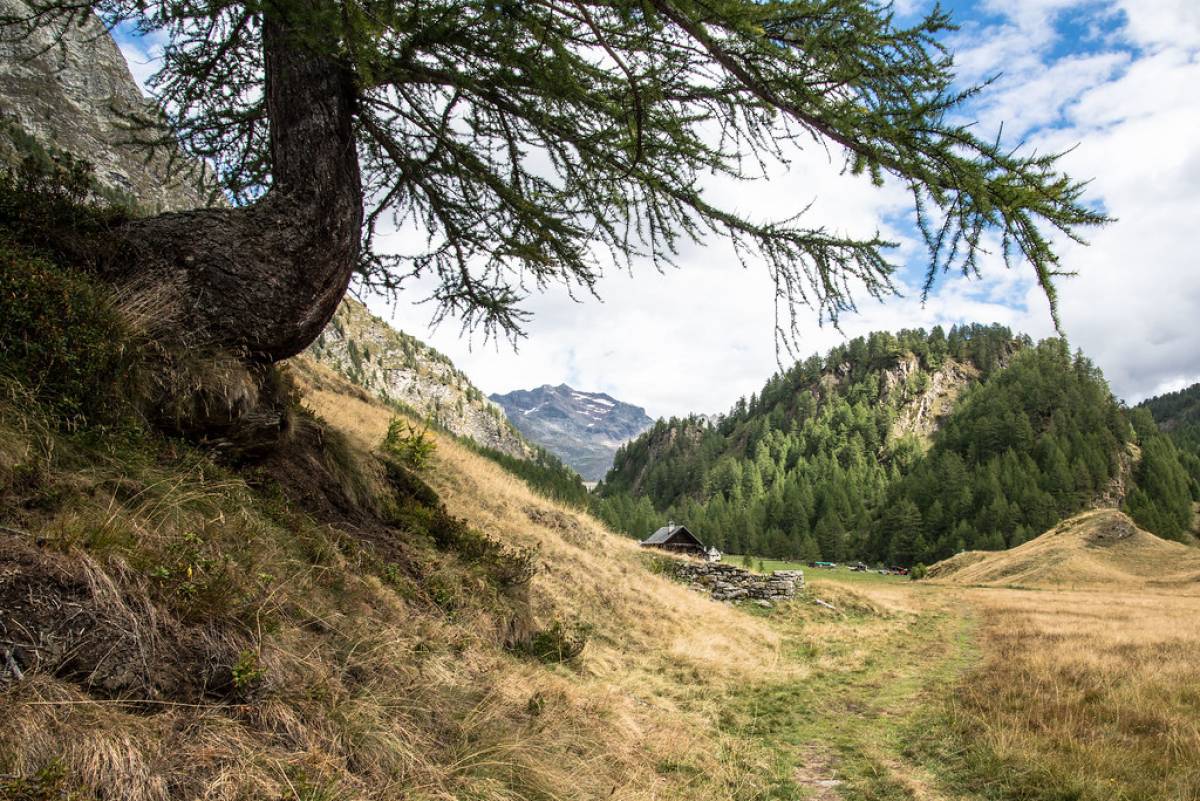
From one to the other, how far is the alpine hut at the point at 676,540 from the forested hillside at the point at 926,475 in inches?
1821

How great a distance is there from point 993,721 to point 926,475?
399 feet

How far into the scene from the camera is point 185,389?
14.7 feet

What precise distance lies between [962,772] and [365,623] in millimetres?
5441

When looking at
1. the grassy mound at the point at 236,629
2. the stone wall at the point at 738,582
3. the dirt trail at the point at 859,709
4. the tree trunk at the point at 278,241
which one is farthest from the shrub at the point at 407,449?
the stone wall at the point at 738,582

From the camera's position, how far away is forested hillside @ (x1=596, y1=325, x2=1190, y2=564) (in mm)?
96638

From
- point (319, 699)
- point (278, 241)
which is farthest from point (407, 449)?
point (319, 699)

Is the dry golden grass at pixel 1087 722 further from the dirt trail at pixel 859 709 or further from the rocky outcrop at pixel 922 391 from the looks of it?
the rocky outcrop at pixel 922 391

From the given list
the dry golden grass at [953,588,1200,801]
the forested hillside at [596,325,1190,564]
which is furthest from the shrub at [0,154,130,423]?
the forested hillside at [596,325,1190,564]

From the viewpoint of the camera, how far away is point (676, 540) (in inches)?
1740

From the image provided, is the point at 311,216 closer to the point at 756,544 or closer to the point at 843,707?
the point at 843,707

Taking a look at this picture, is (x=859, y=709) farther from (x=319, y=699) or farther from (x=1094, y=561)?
(x=1094, y=561)

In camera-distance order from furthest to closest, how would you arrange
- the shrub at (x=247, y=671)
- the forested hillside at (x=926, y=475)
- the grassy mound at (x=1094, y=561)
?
the forested hillside at (x=926, y=475)
the grassy mound at (x=1094, y=561)
the shrub at (x=247, y=671)

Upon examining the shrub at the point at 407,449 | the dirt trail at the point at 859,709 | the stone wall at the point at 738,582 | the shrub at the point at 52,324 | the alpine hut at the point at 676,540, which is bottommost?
the alpine hut at the point at 676,540

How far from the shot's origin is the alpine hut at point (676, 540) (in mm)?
40312
